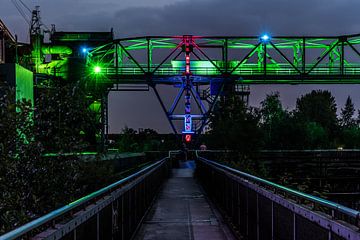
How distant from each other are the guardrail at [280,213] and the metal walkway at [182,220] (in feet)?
1.93

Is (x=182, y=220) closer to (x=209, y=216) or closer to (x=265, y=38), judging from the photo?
(x=209, y=216)

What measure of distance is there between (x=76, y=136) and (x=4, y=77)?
2646cm

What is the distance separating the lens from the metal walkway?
44.3 feet

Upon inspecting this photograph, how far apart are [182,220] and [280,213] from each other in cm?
848

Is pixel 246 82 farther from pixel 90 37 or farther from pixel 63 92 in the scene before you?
pixel 63 92

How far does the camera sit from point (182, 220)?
16062mm

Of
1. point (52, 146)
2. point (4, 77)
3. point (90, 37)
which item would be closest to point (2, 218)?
point (52, 146)

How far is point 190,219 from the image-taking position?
16.3 metres

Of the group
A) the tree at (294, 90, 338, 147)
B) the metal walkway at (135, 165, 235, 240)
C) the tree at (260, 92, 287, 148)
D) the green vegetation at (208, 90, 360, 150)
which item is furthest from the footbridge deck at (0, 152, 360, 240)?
the tree at (294, 90, 338, 147)

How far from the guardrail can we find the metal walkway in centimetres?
59

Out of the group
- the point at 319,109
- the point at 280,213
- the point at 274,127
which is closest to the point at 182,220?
the point at 280,213

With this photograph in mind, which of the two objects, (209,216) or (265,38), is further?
(265,38)

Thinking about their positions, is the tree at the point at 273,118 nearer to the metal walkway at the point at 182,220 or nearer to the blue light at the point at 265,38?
the blue light at the point at 265,38

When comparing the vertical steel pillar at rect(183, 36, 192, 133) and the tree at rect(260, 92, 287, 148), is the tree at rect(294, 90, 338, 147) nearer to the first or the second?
the tree at rect(260, 92, 287, 148)
